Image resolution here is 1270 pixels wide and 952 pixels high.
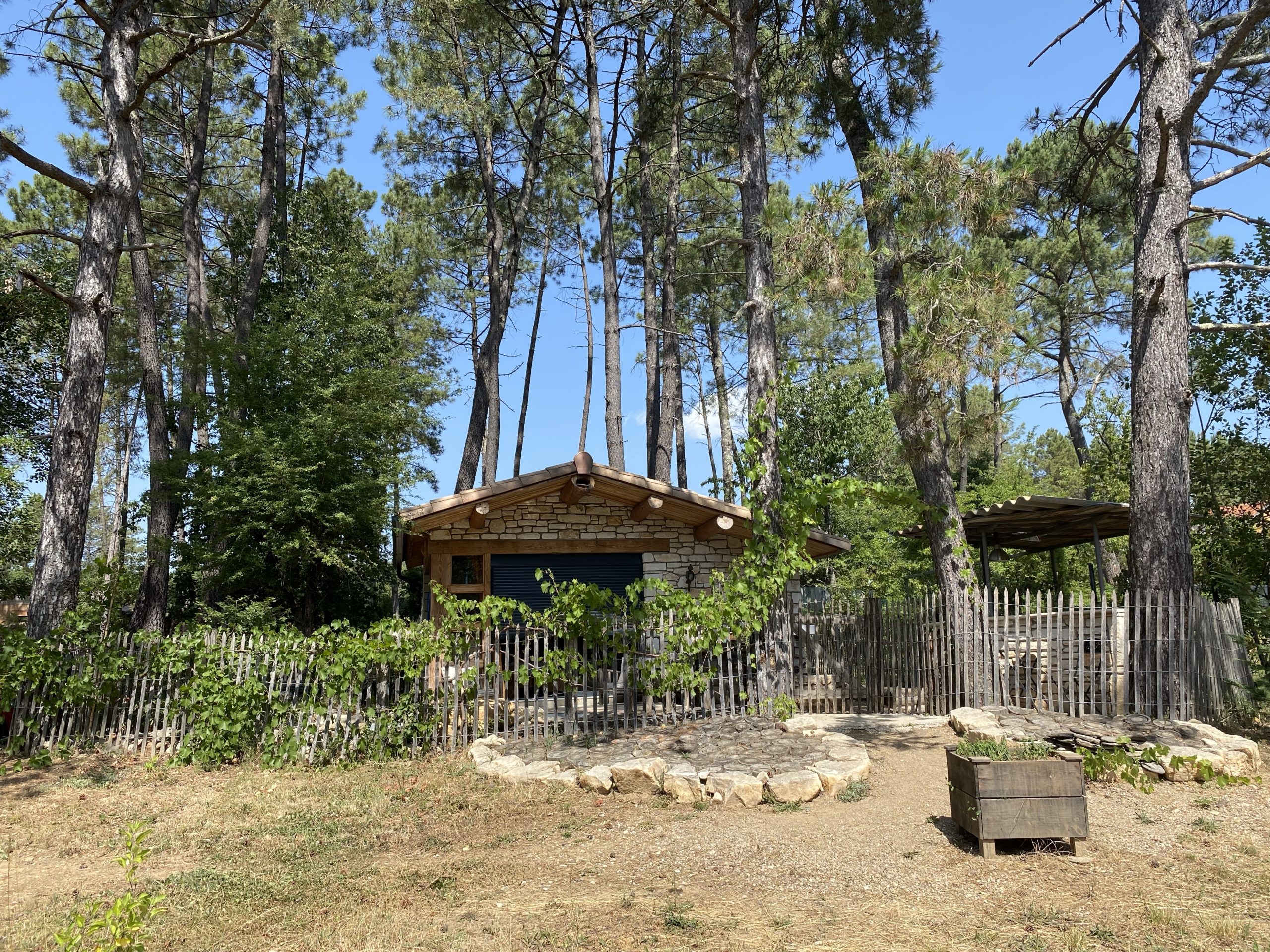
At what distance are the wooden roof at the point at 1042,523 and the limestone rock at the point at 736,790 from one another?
594cm

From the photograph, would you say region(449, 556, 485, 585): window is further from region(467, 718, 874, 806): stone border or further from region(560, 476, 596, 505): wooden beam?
region(467, 718, 874, 806): stone border

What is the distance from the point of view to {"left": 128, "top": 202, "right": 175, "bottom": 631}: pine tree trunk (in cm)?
1139

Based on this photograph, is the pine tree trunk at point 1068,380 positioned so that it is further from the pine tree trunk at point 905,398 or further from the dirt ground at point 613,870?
the dirt ground at point 613,870

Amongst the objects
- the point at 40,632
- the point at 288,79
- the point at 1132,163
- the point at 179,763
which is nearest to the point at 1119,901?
the point at 179,763

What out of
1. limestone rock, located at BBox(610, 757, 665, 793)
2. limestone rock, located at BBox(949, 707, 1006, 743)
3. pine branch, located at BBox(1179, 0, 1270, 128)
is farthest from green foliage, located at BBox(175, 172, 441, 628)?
pine branch, located at BBox(1179, 0, 1270, 128)

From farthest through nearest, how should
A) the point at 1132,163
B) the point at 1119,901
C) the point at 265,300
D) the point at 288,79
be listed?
1. the point at 288,79
2. the point at 265,300
3. the point at 1132,163
4. the point at 1119,901

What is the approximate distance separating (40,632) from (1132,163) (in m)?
18.3

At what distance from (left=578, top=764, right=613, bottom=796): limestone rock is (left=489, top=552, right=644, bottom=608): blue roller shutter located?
14.7 feet

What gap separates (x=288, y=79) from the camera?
1794 cm

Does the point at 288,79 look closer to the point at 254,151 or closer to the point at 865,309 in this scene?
the point at 254,151

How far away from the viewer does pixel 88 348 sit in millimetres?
8969

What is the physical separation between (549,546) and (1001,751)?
7.18 m

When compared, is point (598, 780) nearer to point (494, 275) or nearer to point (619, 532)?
point (619, 532)

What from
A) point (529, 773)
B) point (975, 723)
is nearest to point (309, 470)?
point (529, 773)
